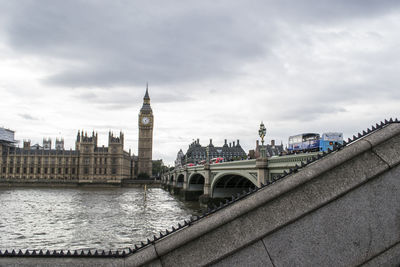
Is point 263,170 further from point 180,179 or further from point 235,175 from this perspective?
point 180,179

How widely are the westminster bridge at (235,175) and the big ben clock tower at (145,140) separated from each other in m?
59.6

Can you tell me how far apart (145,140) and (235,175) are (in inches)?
3835

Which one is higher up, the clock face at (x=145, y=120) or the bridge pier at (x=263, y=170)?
the clock face at (x=145, y=120)

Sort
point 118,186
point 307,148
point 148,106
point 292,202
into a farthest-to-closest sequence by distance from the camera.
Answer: point 148,106 < point 118,186 < point 307,148 < point 292,202

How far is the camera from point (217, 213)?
5.27 m

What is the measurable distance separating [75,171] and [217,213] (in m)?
111

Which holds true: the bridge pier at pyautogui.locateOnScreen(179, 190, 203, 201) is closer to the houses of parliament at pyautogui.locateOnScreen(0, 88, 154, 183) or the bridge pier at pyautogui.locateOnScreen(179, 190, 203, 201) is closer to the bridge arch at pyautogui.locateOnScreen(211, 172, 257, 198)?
the bridge arch at pyautogui.locateOnScreen(211, 172, 257, 198)

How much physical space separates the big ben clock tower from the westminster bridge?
59.6m

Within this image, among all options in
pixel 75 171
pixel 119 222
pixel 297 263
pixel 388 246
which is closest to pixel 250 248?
pixel 297 263

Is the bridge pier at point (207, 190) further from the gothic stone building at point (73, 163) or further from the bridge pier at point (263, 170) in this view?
the gothic stone building at point (73, 163)

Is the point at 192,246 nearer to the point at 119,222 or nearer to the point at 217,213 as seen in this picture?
the point at 217,213

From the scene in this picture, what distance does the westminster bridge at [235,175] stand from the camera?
16.4 meters

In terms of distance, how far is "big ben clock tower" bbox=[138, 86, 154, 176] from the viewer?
4747 inches

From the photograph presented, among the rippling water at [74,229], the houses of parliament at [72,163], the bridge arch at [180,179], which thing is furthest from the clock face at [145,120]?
the rippling water at [74,229]
